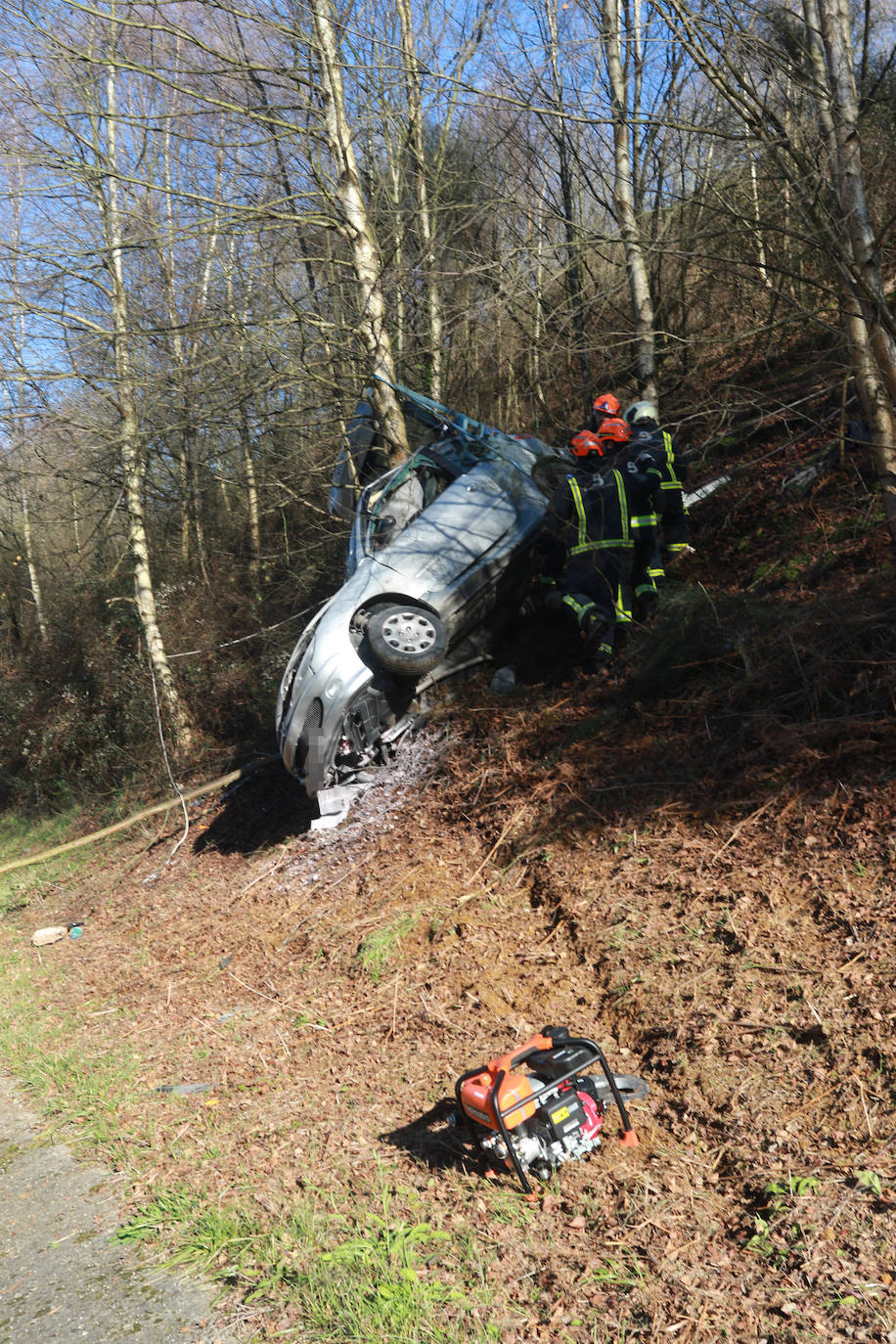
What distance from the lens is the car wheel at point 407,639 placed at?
321 inches

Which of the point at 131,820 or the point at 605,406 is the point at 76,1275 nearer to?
the point at 605,406

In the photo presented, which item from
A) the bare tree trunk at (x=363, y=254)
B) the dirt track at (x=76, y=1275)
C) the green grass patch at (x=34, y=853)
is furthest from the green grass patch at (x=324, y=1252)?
the bare tree trunk at (x=363, y=254)

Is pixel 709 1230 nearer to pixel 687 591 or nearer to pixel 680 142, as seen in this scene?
pixel 687 591

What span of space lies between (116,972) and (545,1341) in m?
5.70

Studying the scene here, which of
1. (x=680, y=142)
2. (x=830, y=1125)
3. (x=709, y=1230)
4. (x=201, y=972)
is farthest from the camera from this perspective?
(x=680, y=142)

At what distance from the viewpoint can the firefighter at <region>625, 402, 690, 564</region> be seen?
788 centimetres

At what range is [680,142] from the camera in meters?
10.2

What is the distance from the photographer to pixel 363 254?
411 inches

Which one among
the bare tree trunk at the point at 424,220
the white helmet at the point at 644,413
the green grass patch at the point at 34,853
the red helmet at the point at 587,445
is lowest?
the green grass patch at the point at 34,853

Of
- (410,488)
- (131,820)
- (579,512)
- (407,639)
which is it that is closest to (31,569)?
(131,820)

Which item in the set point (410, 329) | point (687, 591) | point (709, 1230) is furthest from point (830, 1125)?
point (410, 329)

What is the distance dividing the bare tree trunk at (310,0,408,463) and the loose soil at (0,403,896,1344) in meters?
3.41

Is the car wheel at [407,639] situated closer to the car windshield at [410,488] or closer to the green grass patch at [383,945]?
the car windshield at [410,488]

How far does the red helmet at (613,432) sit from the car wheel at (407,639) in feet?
6.84
